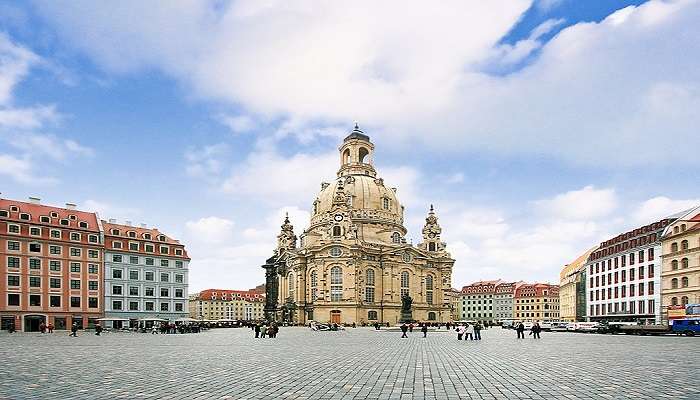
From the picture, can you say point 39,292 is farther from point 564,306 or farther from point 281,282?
point 564,306

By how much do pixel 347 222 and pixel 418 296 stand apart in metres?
24.2

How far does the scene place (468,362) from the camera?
87.8ft

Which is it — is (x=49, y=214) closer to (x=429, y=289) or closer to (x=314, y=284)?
(x=314, y=284)

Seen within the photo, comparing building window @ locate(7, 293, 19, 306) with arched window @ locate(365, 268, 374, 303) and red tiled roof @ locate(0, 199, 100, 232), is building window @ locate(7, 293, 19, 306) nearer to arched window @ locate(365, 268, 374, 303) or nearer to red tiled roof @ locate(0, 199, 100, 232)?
→ red tiled roof @ locate(0, 199, 100, 232)

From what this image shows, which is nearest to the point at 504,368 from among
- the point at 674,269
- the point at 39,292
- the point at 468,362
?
the point at 468,362

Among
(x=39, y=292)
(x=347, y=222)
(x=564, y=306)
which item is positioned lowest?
(x=564, y=306)

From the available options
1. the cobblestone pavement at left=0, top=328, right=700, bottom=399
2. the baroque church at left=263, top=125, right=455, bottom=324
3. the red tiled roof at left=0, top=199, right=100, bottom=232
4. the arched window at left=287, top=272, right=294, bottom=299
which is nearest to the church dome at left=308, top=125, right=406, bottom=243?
the baroque church at left=263, top=125, right=455, bottom=324

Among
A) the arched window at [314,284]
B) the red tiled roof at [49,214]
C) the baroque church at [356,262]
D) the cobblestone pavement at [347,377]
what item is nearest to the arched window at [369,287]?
the baroque church at [356,262]

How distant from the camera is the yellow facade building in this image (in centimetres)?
7744

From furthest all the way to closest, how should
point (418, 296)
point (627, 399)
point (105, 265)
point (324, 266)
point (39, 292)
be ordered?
point (418, 296) → point (324, 266) → point (105, 265) → point (39, 292) → point (627, 399)

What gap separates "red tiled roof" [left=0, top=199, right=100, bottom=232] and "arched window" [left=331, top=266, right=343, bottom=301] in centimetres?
5095

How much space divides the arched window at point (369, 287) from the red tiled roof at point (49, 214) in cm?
5913

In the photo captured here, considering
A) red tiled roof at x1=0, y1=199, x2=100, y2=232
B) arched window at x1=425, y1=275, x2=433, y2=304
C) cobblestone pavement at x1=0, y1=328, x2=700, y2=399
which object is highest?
red tiled roof at x1=0, y1=199, x2=100, y2=232

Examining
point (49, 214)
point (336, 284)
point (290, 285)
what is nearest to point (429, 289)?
point (336, 284)
